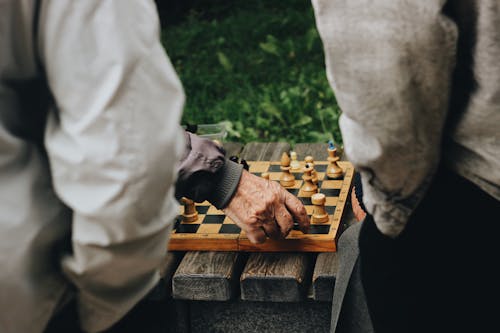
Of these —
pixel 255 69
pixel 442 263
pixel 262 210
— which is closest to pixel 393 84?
pixel 442 263

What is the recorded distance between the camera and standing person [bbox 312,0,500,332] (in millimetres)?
1332

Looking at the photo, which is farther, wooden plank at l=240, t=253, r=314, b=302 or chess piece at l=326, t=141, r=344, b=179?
chess piece at l=326, t=141, r=344, b=179

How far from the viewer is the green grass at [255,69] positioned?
4.52 m

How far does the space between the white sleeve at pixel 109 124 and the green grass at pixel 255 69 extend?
3.07 metres

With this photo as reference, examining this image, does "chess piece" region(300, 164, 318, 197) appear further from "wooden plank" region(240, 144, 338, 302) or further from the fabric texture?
the fabric texture

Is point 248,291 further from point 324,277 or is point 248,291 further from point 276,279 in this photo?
point 324,277

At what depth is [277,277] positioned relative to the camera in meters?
2.24

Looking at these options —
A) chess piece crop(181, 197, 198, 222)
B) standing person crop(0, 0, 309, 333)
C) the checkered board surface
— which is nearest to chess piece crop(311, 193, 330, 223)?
the checkered board surface

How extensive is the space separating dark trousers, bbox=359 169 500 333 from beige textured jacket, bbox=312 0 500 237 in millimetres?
44

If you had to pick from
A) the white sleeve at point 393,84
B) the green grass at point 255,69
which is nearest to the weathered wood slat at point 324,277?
the white sleeve at point 393,84

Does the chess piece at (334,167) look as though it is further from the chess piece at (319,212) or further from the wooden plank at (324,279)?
the wooden plank at (324,279)

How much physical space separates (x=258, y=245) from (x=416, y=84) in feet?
3.61

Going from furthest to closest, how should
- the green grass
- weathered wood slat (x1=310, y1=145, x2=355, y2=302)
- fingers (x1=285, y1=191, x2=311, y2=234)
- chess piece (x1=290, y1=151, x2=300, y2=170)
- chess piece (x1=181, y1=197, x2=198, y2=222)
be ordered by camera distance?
1. the green grass
2. chess piece (x1=290, y1=151, x2=300, y2=170)
3. chess piece (x1=181, y1=197, x2=198, y2=222)
4. fingers (x1=285, y1=191, x2=311, y2=234)
5. weathered wood slat (x1=310, y1=145, x2=355, y2=302)

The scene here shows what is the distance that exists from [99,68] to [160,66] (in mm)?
96
